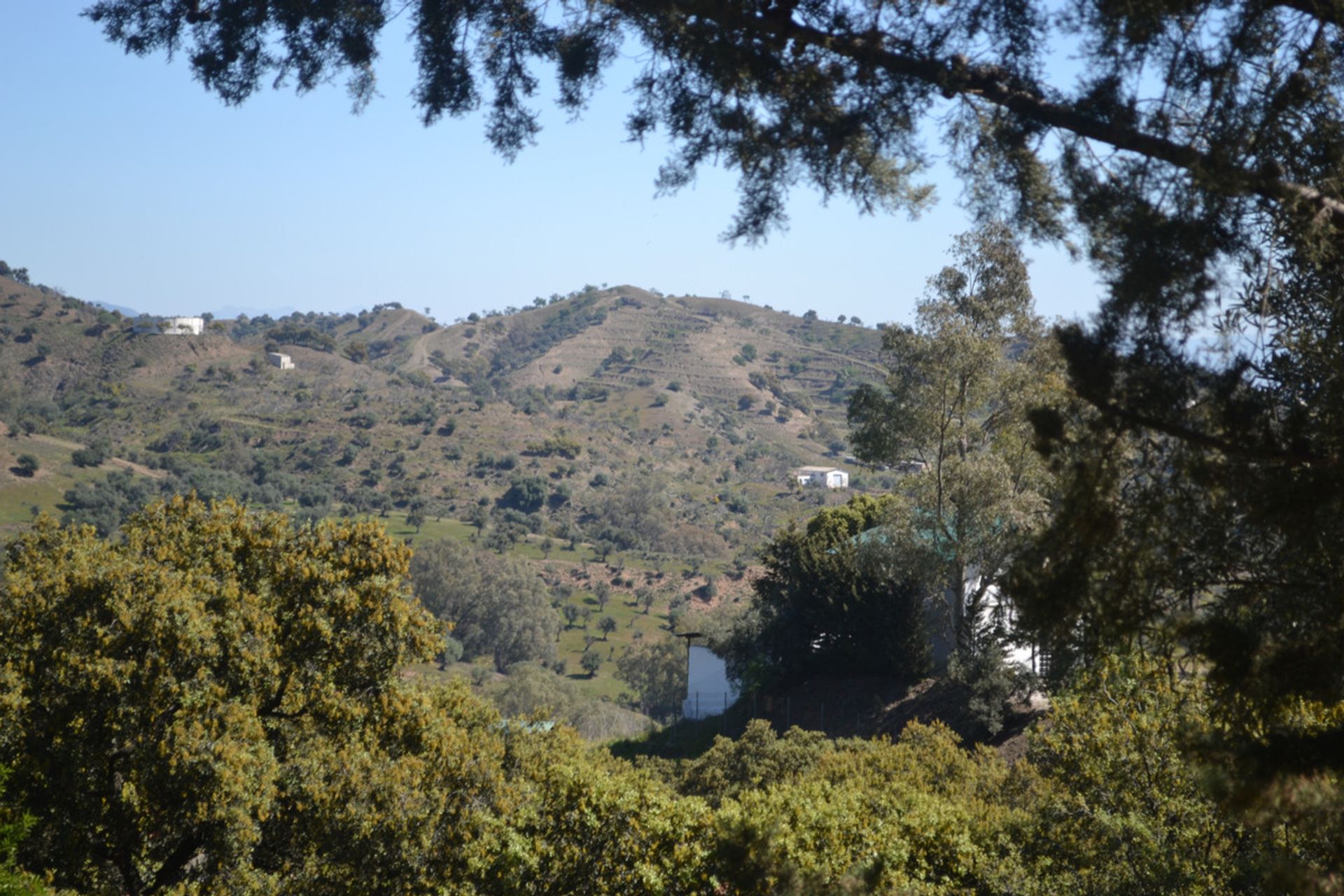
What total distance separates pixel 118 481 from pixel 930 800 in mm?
68637

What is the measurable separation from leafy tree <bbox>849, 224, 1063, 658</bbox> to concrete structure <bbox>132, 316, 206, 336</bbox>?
301ft

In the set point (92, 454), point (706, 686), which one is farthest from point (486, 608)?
point (706, 686)

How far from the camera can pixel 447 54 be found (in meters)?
7.46

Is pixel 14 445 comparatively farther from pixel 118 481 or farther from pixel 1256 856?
pixel 1256 856

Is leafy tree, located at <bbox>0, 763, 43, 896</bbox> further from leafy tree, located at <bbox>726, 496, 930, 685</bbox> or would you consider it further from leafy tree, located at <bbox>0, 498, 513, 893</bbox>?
leafy tree, located at <bbox>726, 496, 930, 685</bbox>

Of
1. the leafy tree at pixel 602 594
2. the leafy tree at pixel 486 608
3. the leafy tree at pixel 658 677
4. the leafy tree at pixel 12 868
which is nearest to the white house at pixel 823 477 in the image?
the leafy tree at pixel 602 594

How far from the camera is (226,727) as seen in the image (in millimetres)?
10633

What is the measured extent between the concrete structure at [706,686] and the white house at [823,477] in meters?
62.5

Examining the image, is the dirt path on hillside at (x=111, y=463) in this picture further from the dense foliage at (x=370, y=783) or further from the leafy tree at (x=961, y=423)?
the dense foliage at (x=370, y=783)

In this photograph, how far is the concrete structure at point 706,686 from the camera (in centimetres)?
3656

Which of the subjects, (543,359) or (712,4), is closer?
(712,4)

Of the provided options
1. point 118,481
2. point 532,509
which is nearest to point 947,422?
point 118,481

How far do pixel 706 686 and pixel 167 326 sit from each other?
8566 cm

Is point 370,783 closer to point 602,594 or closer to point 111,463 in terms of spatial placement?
point 602,594
